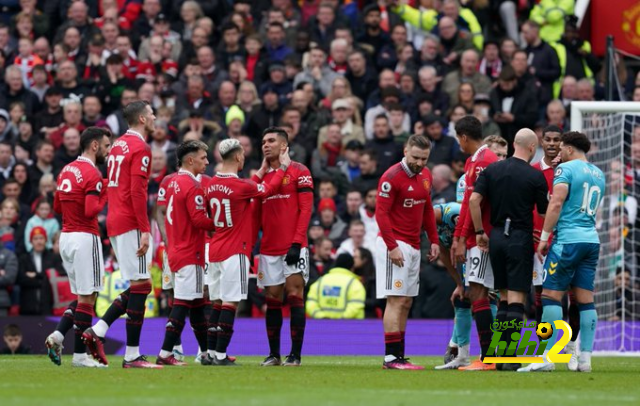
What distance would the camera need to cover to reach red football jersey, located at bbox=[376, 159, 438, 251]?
1511 cm

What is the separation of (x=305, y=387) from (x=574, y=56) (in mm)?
14760

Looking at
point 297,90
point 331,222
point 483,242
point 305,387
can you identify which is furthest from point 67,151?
point 305,387

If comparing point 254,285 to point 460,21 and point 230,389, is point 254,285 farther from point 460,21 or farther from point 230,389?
point 230,389

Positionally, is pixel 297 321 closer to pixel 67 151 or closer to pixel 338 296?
pixel 338 296

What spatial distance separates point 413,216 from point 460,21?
38.0 feet

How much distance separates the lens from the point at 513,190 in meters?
14.5

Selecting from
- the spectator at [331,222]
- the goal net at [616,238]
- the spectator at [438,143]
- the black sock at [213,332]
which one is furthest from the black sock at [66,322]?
the spectator at [438,143]

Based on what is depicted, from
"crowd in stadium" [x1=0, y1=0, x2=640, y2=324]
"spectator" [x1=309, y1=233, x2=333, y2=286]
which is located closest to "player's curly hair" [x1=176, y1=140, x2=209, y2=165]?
"crowd in stadium" [x1=0, y1=0, x2=640, y2=324]

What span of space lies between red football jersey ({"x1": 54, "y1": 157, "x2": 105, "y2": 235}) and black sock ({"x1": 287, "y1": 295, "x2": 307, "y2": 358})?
8.06ft

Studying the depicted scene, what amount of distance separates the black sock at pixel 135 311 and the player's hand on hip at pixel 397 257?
2.76 m

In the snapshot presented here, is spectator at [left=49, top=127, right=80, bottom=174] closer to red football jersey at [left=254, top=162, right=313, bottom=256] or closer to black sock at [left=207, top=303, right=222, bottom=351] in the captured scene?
black sock at [left=207, top=303, right=222, bottom=351]

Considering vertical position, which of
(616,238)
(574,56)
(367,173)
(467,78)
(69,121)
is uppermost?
(574,56)

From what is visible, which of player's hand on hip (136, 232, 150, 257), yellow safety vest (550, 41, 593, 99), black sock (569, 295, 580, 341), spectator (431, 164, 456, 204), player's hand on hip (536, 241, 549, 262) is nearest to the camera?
player's hand on hip (536, 241, 549, 262)

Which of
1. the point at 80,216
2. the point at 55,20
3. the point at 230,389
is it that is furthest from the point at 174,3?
the point at 230,389
